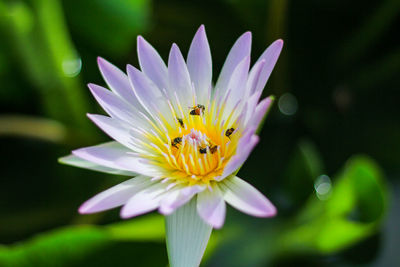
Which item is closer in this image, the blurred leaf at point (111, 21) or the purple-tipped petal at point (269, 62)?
the purple-tipped petal at point (269, 62)

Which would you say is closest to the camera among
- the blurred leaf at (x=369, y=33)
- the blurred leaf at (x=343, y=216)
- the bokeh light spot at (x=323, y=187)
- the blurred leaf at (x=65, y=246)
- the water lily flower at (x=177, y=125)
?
the water lily flower at (x=177, y=125)

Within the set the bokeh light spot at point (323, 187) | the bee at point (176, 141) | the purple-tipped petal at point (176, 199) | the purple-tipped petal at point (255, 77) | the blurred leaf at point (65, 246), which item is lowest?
the bokeh light spot at point (323, 187)

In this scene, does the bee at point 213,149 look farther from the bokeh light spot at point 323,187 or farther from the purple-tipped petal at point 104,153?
the bokeh light spot at point 323,187

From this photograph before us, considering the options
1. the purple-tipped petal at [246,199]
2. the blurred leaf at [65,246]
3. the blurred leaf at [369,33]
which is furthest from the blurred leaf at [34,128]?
the blurred leaf at [369,33]

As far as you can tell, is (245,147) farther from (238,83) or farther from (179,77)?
(179,77)

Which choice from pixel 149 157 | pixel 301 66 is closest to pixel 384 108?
pixel 301 66
